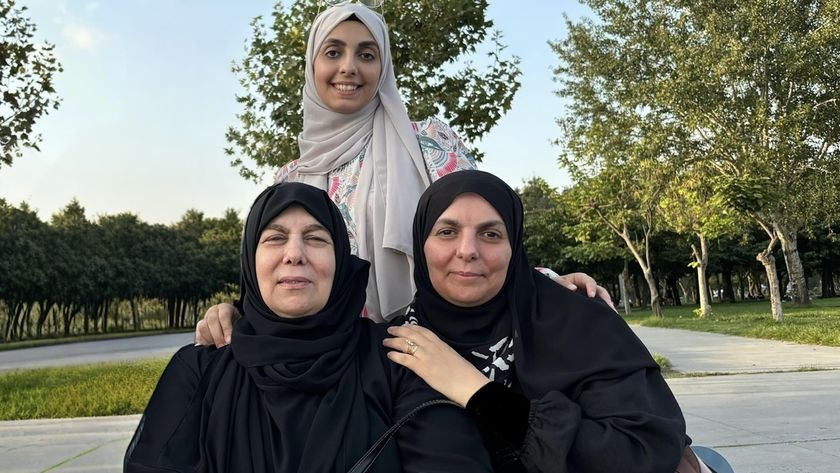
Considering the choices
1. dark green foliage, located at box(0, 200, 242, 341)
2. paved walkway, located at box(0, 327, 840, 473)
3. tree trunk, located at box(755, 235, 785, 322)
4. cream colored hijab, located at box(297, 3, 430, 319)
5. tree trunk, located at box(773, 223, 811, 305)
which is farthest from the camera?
dark green foliage, located at box(0, 200, 242, 341)

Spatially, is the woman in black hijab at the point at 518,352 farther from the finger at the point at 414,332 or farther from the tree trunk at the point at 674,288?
the tree trunk at the point at 674,288

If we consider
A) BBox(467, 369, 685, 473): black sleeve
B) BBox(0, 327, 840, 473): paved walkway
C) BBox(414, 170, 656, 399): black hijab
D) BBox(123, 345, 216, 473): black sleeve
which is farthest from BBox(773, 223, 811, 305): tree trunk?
BBox(123, 345, 216, 473): black sleeve

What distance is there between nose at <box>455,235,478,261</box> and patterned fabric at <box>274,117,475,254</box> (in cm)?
56

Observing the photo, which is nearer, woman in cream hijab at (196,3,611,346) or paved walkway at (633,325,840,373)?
woman in cream hijab at (196,3,611,346)

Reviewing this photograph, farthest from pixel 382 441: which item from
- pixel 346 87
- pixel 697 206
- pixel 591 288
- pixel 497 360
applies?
pixel 697 206

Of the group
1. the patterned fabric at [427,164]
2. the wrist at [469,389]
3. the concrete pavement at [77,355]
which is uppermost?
the patterned fabric at [427,164]

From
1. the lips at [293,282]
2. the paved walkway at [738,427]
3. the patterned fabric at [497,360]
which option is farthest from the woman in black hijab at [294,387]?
the paved walkway at [738,427]

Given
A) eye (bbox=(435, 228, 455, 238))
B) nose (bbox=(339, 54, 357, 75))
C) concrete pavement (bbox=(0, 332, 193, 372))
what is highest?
nose (bbox=(339, 54, 357, 75))

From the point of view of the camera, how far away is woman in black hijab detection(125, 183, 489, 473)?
5.80ft

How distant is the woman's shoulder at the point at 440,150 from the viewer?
8.41 feet

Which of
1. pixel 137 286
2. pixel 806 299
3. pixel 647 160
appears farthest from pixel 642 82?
pixel 137 286

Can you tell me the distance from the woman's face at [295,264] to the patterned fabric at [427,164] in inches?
21.7

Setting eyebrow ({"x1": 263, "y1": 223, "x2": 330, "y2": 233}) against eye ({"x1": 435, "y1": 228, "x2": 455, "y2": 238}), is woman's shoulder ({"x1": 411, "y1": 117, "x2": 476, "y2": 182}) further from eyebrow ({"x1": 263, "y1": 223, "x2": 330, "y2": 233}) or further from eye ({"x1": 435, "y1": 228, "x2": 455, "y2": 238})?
eyebrow ({"x1": 263, "y1": 223, "x2": 330, "y2": 233})

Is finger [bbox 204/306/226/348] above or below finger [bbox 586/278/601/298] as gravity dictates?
below
